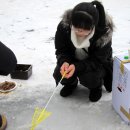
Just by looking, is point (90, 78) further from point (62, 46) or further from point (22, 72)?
point (22, 72)

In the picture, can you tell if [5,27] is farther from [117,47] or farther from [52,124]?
[52,124]

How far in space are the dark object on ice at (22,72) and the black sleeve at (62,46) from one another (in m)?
0.38

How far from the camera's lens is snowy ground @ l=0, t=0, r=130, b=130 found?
178 centimetres

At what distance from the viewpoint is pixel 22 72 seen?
2.24 m

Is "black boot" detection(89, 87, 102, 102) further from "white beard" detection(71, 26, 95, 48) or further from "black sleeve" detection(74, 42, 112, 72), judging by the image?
→ "white beard" detection(71, 26, 95, 48)

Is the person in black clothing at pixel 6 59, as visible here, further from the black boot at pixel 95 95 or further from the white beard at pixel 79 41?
the black boot at pixel 95 95

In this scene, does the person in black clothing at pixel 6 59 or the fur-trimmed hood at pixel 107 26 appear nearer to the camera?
the person in black clothing at pixel 6 59

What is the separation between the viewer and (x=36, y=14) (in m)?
4.01

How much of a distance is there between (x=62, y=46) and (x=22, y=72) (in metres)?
0.45

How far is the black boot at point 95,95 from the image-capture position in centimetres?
198

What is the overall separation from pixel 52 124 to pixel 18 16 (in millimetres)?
2456

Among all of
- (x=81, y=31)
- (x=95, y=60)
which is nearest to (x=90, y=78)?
(x=95, y=60)

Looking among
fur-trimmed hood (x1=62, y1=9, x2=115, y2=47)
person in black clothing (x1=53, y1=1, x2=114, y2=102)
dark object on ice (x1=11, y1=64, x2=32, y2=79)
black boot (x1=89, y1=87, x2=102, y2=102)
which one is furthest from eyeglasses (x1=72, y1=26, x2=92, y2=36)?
dark object on ice (x1=11, y1=64, x2=32, y2=79)

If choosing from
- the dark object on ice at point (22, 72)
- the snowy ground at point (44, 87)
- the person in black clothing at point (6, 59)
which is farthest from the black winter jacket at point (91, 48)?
the person in black clothing at point (6, 59)
